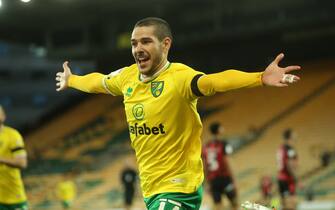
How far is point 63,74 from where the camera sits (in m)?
6.30

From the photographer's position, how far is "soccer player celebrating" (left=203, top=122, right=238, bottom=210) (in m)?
12.6

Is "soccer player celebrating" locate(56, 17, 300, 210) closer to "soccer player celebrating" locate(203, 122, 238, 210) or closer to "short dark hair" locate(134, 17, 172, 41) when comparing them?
"short dark hair" locate(134, 17, 172, 41)

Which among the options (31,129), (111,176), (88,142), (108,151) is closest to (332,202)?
(111,176)

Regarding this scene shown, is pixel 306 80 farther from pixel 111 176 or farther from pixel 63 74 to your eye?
pixel 63 74

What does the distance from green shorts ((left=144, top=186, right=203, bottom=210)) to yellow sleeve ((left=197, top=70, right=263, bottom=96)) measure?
81 centimetres

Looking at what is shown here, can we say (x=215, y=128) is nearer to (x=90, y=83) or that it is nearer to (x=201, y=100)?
(x=90, y=83)

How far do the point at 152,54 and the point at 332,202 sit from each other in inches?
597

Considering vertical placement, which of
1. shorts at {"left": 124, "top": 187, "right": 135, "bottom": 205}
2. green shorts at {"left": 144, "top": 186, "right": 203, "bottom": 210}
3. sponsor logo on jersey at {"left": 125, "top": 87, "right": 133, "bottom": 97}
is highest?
sponsor logo on jersey at {"left": 125, "top": 87, "right": 133, "bottom": 97}

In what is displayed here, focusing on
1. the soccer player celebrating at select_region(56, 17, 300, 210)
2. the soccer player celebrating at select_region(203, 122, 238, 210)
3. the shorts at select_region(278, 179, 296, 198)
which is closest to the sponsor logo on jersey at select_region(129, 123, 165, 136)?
the soccer player celebrating at select_region(56, 17, 300, 210)

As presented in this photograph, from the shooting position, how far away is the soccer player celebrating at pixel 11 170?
8.29 metres

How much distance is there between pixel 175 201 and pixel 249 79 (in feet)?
3.58

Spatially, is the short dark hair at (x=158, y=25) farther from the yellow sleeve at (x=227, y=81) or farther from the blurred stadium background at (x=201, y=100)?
the blurred stadium background at (x=201, y=100)

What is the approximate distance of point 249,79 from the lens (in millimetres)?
4504

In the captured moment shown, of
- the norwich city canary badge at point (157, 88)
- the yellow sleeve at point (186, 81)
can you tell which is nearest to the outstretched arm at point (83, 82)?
the norwich city canary badge at point (157, 88)
